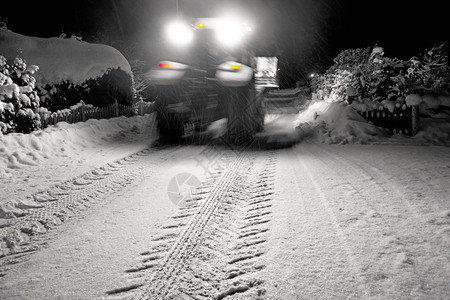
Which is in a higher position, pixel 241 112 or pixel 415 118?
pixel 241 112

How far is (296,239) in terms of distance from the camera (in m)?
3.13

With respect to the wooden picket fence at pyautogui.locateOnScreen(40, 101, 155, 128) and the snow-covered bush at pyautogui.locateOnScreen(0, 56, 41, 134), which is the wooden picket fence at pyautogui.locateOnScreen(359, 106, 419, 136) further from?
the snow-covered bush at pyautogui.locateOnScreen(0, 56, 41, 134)

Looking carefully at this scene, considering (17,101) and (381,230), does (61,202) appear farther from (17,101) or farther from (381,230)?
(17,101)

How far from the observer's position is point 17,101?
7980mm

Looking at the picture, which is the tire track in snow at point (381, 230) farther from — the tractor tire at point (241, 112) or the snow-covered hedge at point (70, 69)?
the snow-covered hedge at point (70, 69)

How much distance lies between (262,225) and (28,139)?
6410 millimetres

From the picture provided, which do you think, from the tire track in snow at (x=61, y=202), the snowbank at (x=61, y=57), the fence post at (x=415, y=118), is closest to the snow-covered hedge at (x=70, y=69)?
the snowbank at (x=61, y=57)

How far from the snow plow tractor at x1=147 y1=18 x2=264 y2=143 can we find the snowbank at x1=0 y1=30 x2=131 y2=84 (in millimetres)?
3986

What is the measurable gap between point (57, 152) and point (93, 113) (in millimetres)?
3855

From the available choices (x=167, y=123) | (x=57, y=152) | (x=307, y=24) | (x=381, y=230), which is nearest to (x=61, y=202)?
(x=57, y=152)

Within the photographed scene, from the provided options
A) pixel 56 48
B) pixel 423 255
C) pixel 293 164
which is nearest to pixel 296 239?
pixel 423 255

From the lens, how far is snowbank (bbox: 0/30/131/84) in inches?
437

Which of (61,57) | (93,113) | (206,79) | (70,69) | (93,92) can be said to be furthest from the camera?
(93,92)

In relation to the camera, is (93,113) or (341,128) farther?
(93,113)
